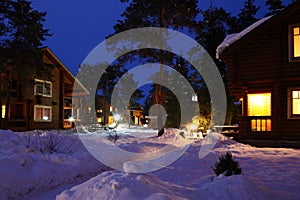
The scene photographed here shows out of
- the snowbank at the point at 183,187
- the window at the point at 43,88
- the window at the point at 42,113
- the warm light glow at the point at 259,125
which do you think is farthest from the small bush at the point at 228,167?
the window at the point at 43,88

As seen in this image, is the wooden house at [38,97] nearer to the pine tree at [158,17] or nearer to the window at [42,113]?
the window at [42,113]

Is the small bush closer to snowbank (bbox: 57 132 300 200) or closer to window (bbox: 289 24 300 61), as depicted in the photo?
snowbank (bbox: 57 132 300 200)

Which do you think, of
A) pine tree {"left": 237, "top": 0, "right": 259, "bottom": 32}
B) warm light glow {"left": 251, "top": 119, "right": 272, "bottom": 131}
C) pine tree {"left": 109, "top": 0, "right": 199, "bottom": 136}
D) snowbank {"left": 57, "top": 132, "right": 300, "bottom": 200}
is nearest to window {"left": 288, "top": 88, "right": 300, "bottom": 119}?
warm light glow {"left": 251, "top": 119, "right": 272, "bottom": 131}

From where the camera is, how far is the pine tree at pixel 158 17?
21247 mm

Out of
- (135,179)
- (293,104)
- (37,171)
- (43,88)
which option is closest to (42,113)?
(43,88)

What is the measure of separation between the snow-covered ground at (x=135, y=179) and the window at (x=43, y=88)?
53.0ft

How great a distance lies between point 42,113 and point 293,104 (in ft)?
69.5

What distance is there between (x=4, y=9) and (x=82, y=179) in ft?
60.7

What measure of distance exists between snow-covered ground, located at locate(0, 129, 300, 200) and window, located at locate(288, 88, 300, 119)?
438 centimetres

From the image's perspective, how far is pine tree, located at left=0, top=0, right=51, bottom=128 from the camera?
68.3 feet

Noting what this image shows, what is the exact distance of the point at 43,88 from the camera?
27.3m

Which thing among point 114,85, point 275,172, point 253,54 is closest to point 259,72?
point 253,54

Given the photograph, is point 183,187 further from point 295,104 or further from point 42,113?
point 42,113

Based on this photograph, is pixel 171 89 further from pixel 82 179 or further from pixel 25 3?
pixel 82 179
